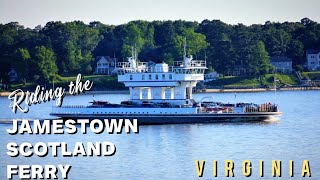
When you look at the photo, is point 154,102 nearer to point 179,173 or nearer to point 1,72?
point 179,173

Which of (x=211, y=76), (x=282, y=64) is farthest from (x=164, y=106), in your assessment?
(x=282, y=64)

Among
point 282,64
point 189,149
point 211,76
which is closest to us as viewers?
point 189,149

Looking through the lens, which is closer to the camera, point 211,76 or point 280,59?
point 211,76

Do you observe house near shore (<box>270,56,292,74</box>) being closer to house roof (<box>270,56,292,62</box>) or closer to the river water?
house roof (<box>270,56,292,62</box>)

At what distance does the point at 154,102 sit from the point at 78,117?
7.02 m

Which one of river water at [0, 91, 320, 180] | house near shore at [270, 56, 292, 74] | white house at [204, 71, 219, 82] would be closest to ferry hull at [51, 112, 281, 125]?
river water at [0, 91, 320, 180]

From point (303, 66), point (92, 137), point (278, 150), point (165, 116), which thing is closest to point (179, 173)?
point (278, 150)

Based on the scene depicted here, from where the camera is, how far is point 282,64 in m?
195

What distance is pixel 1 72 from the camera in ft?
611

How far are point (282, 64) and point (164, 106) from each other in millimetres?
102566

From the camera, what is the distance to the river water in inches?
2579

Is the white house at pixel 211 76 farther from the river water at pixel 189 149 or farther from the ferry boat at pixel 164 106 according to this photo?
the ferry boat at pixel 164 106

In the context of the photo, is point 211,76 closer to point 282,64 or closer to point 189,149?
point 282,64

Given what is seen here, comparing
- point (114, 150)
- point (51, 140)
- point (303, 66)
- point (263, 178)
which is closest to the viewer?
point (263, 178)
